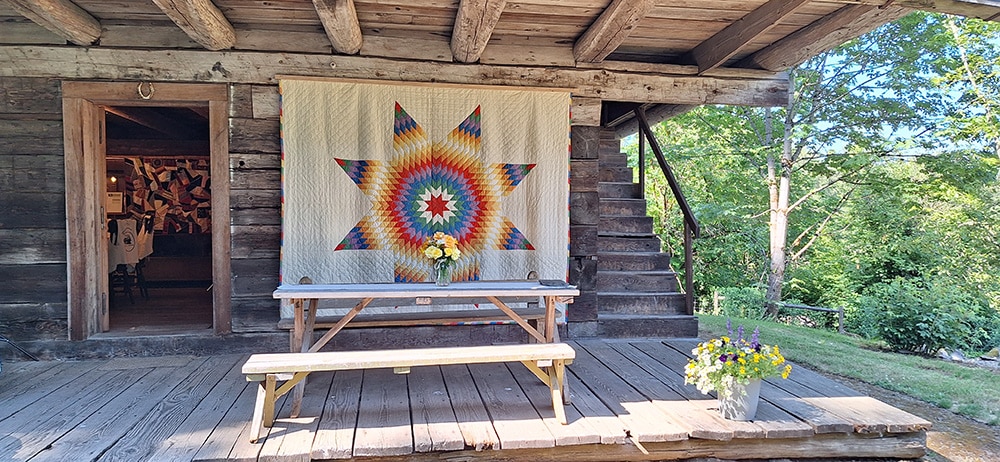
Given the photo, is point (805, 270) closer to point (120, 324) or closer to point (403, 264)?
point (403, 264)

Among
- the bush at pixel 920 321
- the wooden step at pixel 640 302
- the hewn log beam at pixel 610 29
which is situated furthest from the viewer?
the bush at pixel 920 321

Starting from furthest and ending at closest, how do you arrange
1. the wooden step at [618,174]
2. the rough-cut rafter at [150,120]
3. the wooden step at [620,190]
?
1. the wooden step at [618,174]
2. the wooden step at [620,190]
3. the rough-cut rafter at [150,120]

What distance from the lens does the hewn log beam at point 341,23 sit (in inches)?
107

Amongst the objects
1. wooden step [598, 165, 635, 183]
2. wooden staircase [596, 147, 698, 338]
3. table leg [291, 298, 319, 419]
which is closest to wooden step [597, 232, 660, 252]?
wooden staircase [596, 147, 698, 338]

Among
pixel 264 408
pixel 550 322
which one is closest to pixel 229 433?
pixel 264 408

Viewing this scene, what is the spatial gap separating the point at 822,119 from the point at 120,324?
376 inches

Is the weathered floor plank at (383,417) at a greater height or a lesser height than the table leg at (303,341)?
lesser

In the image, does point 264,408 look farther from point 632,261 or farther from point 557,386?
point 632,261

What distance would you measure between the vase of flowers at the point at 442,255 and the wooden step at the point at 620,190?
280cm

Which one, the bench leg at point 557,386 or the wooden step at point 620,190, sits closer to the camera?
the bench leg at point 557,386

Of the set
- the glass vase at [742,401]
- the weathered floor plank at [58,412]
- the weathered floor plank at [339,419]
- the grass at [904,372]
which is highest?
the glass vase at [742,401]

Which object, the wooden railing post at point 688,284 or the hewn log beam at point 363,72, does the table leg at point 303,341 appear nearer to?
the hewn log beam at point 363,72

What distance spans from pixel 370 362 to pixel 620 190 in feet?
12.0

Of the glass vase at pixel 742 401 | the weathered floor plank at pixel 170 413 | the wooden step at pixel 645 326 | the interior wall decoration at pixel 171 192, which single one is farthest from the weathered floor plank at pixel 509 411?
the interior wall decoration at pixel 171 192
